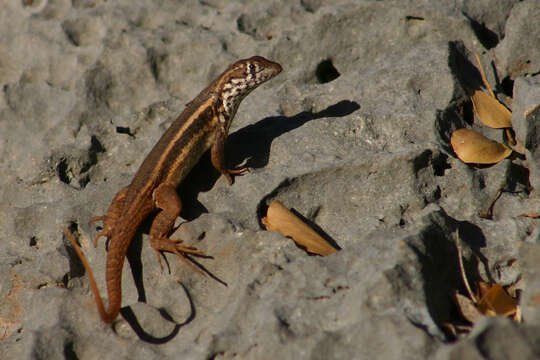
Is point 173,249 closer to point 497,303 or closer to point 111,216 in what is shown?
point 111,216

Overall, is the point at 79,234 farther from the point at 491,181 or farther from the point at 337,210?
the point at 491,181

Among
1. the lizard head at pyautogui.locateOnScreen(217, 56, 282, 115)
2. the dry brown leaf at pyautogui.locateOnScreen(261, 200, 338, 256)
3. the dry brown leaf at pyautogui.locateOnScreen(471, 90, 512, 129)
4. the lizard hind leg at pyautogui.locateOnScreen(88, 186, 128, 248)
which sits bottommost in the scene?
the dry brown leaf at pyautogui.locateOnScreen(471, 90, 512, 129)

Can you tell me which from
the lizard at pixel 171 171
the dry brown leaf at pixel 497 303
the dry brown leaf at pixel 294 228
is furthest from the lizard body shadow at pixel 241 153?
the dry brown leaf at pixel 497 303

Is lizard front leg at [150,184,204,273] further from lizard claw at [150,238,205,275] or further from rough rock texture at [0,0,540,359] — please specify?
rough rock texture at [0,0,540,359]

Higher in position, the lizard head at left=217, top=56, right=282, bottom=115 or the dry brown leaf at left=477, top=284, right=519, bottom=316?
the lizard head at left=217, top=56, right=282, bottom=115

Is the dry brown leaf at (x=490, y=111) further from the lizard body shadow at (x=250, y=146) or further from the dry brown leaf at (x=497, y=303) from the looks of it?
the dry brown leaf at (x=497, y=303)

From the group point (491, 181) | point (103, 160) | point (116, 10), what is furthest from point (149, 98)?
point (491, 181)

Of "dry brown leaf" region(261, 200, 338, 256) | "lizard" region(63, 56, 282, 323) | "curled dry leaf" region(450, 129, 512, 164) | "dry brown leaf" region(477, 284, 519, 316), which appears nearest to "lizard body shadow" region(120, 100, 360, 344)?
"lizard" region(63, 56, 282, 323)
